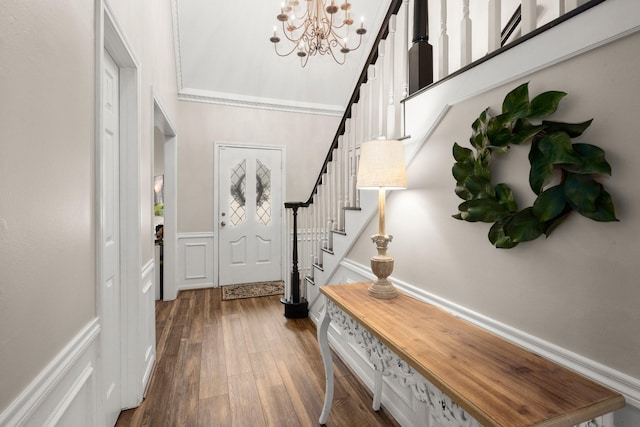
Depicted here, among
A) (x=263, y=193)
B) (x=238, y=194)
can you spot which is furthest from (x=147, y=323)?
(x=263, y=193)

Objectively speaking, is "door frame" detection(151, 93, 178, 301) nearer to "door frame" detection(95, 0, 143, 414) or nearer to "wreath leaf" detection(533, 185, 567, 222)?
"door frame" detection(95, 0, 143, 414)

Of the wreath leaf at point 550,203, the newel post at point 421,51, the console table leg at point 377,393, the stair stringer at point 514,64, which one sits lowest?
the console table leg at point 377,393

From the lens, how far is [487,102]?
1209 mm

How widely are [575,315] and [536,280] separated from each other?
14cm

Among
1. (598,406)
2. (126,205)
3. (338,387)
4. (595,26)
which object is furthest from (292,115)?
(598,406)

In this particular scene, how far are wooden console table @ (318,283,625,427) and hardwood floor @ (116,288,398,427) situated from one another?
0.84m

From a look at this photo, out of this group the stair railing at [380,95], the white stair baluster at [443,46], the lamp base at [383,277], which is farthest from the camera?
the lamp base at [383,277]

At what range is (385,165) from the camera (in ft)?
4.93

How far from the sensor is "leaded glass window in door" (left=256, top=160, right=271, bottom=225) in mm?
4742

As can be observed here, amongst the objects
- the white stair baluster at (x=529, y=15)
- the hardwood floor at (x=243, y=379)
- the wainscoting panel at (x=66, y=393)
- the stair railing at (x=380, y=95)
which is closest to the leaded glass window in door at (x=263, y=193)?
the stair railing at (x=380, y=95)

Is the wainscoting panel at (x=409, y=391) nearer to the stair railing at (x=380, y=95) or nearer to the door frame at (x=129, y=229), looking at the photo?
the stair railing at (x=380, y=95)

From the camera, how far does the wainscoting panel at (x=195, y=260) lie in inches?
171

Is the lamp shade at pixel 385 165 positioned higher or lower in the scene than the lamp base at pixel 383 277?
higher

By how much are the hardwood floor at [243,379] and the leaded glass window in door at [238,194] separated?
159cm
